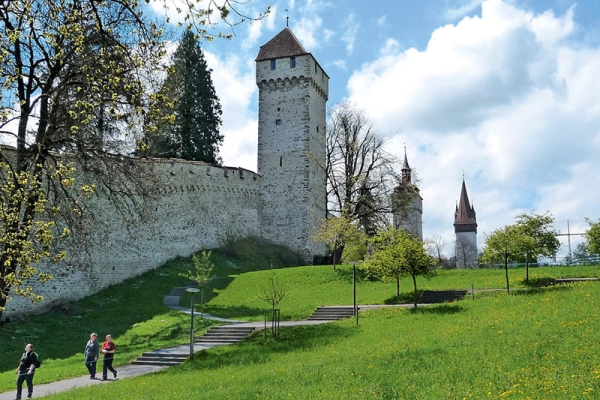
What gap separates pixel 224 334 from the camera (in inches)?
792

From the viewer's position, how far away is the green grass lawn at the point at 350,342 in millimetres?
9539

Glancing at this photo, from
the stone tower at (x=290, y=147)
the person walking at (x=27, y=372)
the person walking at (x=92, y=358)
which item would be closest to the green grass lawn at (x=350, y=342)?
the person walking at (x=92, y=358)

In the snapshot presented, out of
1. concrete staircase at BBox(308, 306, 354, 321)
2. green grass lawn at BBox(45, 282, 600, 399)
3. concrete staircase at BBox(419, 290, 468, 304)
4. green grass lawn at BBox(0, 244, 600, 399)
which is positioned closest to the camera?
green grass lawn at BBox(45, 282, 600, 399)

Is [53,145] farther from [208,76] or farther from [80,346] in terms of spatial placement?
[208,76]

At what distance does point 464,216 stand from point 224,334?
73.6m

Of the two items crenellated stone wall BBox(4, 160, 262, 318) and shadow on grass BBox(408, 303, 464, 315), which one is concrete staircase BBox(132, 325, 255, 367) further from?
crenellated stone wall BBox(4, 160, 262, 318)

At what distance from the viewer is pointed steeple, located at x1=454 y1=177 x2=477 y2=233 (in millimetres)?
86188

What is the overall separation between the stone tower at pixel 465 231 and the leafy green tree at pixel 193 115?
164 feet

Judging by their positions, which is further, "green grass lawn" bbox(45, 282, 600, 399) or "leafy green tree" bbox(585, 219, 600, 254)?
"leafy green tree" bbox(585, 219, 600, 254)

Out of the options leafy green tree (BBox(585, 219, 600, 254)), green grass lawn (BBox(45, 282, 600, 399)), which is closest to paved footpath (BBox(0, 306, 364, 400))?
green grass lawn (BBox(45, 282, 600, 399))

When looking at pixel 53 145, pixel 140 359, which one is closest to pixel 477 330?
pixel 140 359

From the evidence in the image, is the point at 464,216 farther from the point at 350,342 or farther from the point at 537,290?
the point at 350,342

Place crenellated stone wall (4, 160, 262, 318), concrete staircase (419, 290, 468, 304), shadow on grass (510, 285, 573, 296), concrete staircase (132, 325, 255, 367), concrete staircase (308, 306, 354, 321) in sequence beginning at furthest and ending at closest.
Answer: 1. crenellated stone wall (4, 160, 262, 318)
2. concrete staircase (419, 290, 468, 304)
3. concrete staircase (308, 306, 354, 321)
4. shadow on grass (510, 285, 573, 296)
5. concrete staircase (132, 325, 255, 367)

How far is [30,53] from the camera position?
495 inches
